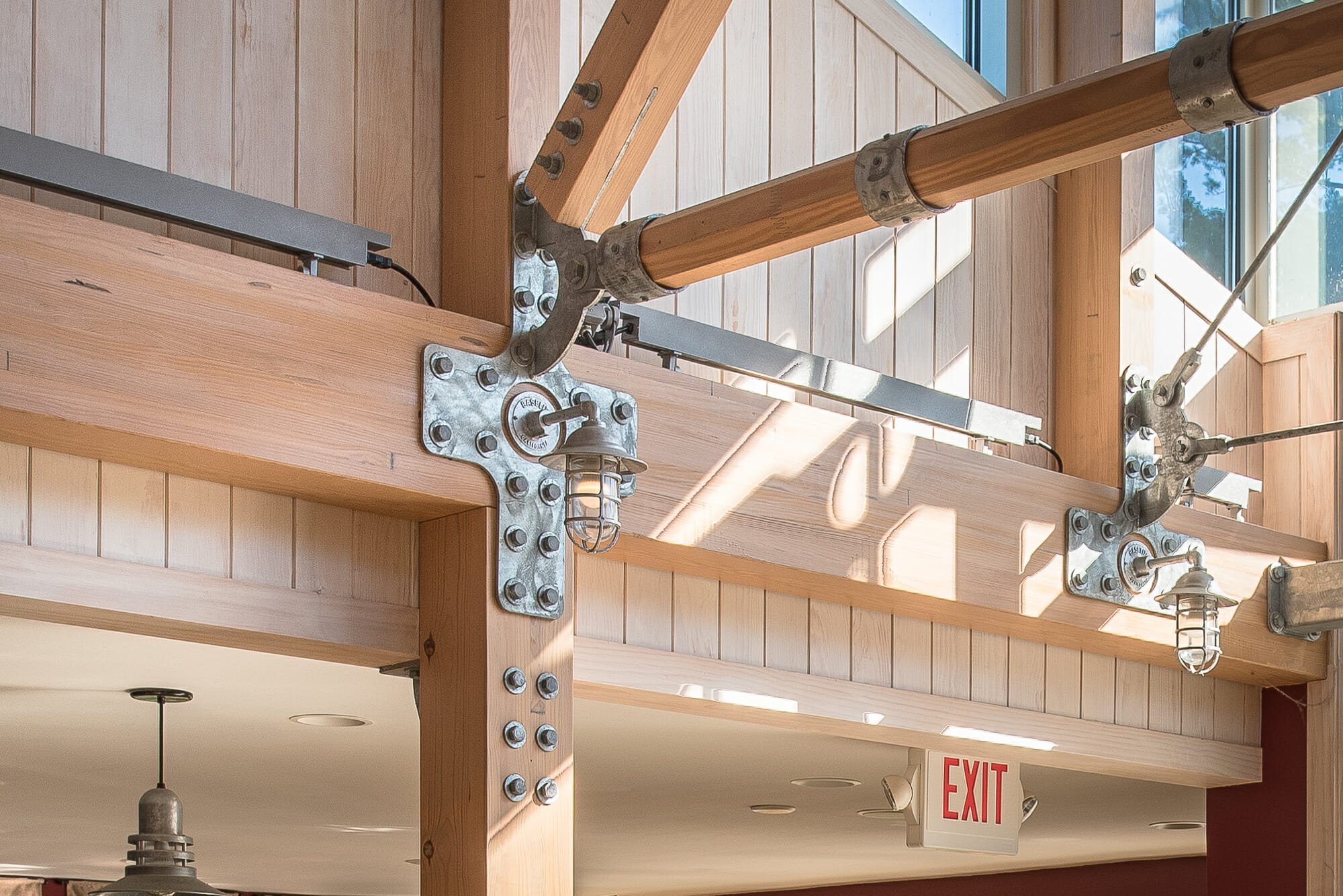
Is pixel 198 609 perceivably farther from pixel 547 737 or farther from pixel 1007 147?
pixel 1007 147

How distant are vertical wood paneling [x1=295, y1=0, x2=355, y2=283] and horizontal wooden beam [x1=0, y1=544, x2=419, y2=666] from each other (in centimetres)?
59

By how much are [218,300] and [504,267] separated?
1.94 feet

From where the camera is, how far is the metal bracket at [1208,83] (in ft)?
7.80

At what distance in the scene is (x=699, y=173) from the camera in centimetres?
374

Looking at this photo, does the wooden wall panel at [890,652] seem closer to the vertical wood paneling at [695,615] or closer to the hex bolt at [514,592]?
the vertical wood paneling at [695,615]

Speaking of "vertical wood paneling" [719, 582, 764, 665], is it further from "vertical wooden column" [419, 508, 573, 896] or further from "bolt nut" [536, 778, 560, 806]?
"bolt nut" [536, 778, 560, 806]

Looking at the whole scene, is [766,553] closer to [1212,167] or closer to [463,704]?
[463,704]

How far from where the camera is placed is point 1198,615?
400 cm

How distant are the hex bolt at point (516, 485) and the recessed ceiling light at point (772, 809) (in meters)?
3.97

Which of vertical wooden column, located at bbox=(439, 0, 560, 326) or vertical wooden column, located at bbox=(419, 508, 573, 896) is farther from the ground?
vertical wooden column, located at bbox=(439, 0, 560, 326)

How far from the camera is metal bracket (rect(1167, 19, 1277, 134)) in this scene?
238 centimetres

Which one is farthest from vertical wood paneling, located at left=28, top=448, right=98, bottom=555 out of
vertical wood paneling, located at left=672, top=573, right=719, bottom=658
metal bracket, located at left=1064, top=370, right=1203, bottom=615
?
metal bracket, located at left=1064, top=370, right=1203, bottom=615

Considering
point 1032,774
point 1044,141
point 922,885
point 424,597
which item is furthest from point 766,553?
point 922,885

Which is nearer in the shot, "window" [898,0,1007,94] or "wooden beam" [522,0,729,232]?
"wooden beam" [522,0,729,232]
